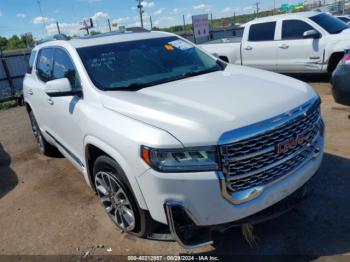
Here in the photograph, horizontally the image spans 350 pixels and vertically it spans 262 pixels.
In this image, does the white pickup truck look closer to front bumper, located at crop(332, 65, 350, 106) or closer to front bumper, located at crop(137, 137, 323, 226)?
front bumper, located at crop(332, 65, 350, 106)

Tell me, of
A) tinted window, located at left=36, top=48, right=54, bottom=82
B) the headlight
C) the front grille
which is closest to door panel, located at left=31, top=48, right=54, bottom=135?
tinted window, located at left=36, top=48, right=54, bottom=82

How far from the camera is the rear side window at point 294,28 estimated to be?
27.0 feet

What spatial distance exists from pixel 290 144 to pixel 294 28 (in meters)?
6.76

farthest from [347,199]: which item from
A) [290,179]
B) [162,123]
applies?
[162,123]

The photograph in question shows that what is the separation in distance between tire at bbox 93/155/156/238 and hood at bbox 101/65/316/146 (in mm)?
522

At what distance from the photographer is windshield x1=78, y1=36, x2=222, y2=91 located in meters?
3.37

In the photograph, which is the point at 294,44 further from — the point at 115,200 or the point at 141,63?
the point at 115,200

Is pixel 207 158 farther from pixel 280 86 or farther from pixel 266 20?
pixel 266 20

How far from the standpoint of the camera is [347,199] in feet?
11.0

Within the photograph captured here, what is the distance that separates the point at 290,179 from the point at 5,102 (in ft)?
40.7

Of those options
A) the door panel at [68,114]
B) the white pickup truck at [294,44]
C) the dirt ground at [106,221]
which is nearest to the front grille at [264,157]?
the dirt ground at [106,221]

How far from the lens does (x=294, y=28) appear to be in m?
8.41

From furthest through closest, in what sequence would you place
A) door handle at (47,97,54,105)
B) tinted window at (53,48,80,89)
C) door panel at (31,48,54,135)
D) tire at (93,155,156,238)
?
door panel at (31,48,54,135), door handle at (47,97,54,105), tinted window at (53,48,80,89), tire at (93,155,156,238)

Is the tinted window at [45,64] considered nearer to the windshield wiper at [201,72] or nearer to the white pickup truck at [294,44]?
the windshield wiper at [201,72]
